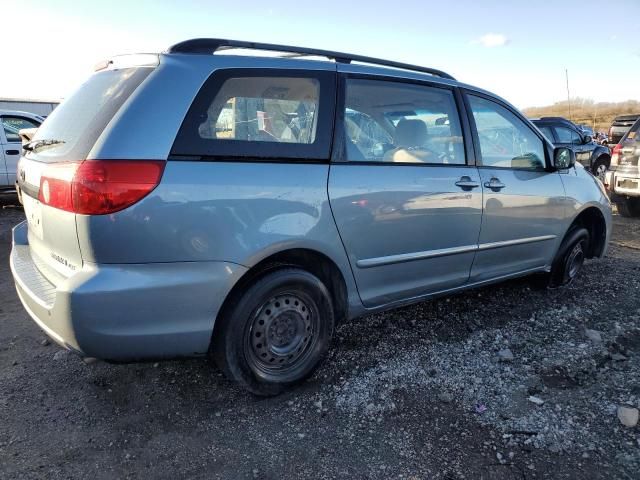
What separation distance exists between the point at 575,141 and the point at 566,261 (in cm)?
801

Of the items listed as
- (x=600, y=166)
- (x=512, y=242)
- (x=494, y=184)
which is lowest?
(x=512, y=242)

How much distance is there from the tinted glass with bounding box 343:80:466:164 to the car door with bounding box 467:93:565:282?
0.81ft

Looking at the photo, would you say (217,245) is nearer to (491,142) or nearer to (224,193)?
(224,193)

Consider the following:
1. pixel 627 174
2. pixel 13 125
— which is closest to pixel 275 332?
pixel 627 174

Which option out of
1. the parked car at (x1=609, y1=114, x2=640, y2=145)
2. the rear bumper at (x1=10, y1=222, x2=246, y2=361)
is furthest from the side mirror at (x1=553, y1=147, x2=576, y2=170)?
the parked car at (x1=609, y1=114, x2=640, y2=145)

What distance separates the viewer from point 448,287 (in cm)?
360

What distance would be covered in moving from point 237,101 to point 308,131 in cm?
44

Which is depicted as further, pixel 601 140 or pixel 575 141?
pixel 601 140

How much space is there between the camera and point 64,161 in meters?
2.31

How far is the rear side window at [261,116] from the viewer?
2373 millimetres

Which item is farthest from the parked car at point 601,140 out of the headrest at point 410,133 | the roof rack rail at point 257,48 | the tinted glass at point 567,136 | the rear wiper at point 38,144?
the rear wiper at point 38,144

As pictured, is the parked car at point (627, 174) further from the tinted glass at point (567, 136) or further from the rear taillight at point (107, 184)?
the rear taillight at point (107, 184)

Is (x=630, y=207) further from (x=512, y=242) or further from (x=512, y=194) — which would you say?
(x=512, y=194)

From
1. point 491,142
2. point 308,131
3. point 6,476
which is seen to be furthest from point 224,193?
point 491,142
